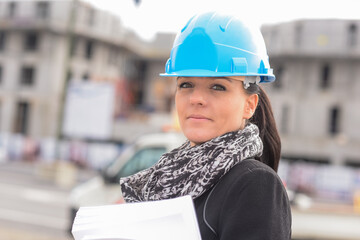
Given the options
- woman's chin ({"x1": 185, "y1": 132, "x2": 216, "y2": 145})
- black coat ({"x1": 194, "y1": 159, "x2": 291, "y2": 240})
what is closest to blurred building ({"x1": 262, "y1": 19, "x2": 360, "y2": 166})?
woman's chin ({"x1": 185, "y1": 132, "x2": 216, "y2": 145})

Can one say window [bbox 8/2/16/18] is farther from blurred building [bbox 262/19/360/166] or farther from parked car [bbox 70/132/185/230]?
parked car [bbox 70/132/185/230]

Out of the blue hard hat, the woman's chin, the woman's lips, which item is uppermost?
the blue hard hat

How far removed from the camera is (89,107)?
26391mm

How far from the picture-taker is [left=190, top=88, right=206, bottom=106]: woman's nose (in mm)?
1450

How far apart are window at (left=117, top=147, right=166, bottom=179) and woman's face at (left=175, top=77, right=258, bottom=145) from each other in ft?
17.9

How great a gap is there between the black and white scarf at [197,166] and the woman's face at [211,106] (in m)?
0.03

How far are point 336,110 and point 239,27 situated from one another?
1200 inches

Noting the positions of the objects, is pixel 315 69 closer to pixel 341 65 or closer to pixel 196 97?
pixel 341 65

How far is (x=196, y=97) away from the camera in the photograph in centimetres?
146

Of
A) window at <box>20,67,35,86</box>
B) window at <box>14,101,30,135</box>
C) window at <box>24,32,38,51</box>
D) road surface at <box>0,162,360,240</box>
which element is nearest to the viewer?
road surface at <box>0,162,360,240</box>

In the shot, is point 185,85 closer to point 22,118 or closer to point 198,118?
point 198,118

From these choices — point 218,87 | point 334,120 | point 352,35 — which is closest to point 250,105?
point 218,87

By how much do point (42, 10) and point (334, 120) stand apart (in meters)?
24.4

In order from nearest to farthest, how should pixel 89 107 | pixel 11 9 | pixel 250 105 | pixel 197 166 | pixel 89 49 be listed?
pixel 197 166
pixel 250 105
pixel 89 107
pixel 11 9
pixel 89 49
